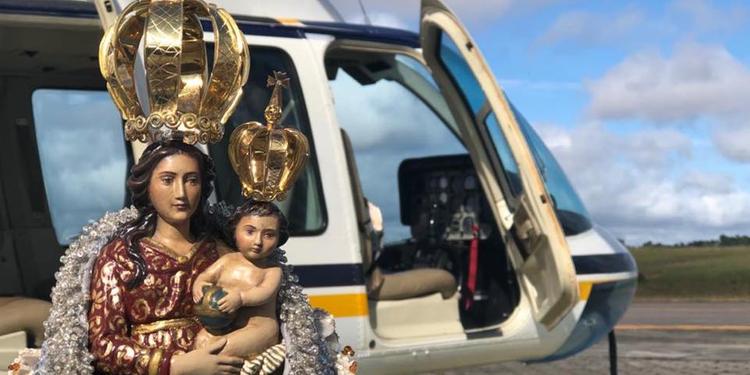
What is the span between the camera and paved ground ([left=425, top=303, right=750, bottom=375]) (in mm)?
9836

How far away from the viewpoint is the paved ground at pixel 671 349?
9.84 m

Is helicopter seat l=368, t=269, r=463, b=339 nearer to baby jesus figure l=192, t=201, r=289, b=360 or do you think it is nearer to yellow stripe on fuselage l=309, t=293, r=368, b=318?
yellow stripe on fuselage l=309, t=293, r=368, b=318

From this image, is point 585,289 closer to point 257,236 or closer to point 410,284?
point 410,284

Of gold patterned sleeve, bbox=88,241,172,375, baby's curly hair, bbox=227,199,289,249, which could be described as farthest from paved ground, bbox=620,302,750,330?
gold patterned sleeve, bbox=88,241,172,375

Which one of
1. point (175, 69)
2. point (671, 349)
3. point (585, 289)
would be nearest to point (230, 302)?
point (175, 69)

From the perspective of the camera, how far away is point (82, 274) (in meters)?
2.79

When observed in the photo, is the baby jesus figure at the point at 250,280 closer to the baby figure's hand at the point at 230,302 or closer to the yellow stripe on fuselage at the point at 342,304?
the baby figure's hand at the point at 230,302

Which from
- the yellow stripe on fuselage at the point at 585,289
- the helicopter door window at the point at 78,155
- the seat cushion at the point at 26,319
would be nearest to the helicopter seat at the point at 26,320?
the seat cushion at the point at 26,319

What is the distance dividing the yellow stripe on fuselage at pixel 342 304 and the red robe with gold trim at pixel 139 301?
213 cm

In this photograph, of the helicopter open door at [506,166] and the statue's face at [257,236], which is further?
the helicopter open door at [506,166]

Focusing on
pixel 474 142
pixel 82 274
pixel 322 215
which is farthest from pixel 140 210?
pixel 474 142

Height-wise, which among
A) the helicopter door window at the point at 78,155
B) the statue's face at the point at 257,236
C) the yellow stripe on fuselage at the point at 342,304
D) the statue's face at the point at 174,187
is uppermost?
the helicopter door window at the point at 78,155

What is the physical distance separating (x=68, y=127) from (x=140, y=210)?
3.82 meters

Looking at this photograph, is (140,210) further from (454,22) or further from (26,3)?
(454,22)
